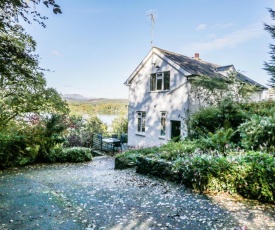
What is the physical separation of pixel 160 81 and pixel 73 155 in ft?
30.4

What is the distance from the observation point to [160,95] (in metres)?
18.7

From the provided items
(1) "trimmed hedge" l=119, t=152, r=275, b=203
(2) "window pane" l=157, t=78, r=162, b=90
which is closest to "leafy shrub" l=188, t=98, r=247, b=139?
(1) "trimmed hedge" l=119, t=152, r=275, b=203

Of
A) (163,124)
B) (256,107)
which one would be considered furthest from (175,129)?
(256,107)

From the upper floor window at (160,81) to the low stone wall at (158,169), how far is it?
10.1 metres

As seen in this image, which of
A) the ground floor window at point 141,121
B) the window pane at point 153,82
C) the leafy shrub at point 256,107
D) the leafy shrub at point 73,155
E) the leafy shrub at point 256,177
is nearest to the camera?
the leafy shrub at point 256,177

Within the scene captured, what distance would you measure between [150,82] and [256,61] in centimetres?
918

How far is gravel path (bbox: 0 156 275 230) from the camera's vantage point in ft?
14.5

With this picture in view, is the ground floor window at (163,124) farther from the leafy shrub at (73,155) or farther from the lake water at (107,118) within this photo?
the lake water at (107,118)

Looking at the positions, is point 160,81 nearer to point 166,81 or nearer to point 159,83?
point 159,83

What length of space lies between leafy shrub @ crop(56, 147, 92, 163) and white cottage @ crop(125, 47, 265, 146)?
20.4ft

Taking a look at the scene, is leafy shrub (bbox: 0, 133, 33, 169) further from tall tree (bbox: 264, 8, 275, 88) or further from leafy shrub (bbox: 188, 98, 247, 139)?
tall tree (bbox: 264, 8, 275, 88)

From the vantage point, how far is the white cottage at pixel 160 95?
16922mm

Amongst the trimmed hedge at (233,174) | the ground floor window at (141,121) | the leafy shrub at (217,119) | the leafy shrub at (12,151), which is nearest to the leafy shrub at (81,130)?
the ground floor window at (141,121)

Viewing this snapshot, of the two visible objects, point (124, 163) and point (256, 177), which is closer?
point (256, 177)
